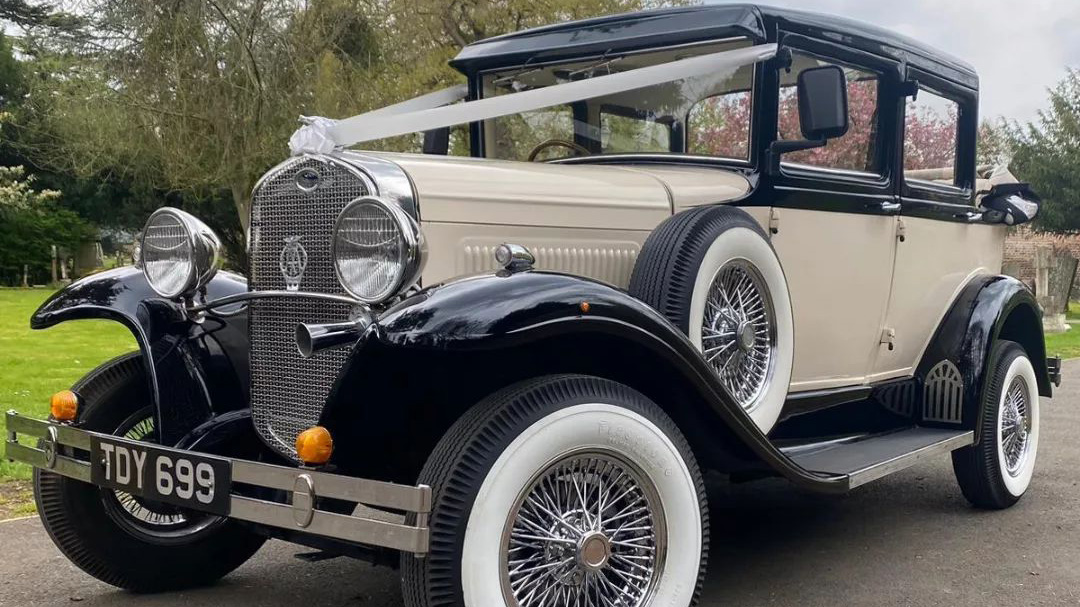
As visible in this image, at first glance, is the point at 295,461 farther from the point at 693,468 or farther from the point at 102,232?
the point at 102,232

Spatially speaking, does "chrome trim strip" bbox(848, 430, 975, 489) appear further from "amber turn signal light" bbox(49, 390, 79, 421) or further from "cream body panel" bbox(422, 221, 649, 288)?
"amber turn signal light" bbox(49, 390, 79, 421)

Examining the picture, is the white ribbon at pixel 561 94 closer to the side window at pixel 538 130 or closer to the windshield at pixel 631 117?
the windshield at pixel 631 117

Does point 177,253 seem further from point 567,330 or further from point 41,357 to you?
point 41,357

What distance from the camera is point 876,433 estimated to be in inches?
179

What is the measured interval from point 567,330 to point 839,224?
2.06 m

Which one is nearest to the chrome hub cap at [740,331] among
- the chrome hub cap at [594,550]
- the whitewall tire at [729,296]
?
the whitewall tire at [729,296]

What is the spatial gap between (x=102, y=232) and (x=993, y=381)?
34363 mm

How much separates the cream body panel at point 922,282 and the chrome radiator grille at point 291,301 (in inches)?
102

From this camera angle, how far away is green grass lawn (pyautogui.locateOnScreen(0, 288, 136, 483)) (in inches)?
288

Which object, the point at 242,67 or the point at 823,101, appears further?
the point at 242,67

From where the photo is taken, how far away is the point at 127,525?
3.49 meters

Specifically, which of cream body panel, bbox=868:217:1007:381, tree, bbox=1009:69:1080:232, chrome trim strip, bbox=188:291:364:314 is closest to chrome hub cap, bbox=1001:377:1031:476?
cream body panel, bbox=868:217:1007:381

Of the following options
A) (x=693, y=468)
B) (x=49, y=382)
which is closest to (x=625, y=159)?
(x=693, y=468)

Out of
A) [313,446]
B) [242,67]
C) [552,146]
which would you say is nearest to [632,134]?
[552,146]
